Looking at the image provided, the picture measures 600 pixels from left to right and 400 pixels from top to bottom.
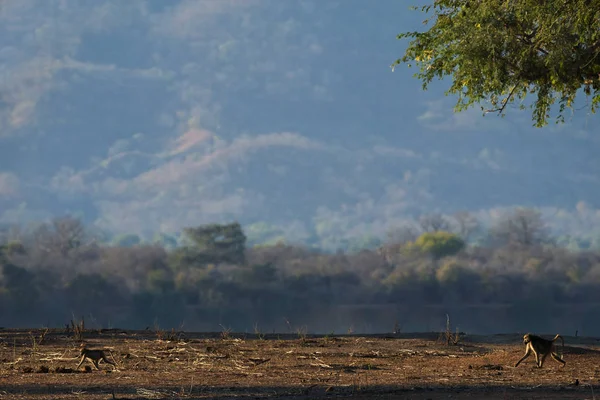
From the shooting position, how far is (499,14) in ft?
63.9

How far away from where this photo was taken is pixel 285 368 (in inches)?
683

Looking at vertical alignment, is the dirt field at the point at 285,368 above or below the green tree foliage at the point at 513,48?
below

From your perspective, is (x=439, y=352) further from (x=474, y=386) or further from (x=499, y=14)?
(x=499, y=14)

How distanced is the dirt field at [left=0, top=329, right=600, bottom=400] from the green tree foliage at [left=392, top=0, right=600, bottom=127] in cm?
703

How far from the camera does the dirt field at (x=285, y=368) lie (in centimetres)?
1357

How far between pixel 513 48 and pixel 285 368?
384 inches

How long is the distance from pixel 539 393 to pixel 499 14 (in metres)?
9.86

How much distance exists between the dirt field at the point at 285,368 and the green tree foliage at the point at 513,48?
7027mm

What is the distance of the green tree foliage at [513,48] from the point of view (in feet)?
61.7

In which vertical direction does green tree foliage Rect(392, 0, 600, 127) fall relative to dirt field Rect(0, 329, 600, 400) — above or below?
above

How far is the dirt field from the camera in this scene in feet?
44.5

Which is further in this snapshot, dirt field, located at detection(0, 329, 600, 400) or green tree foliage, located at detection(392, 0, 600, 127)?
green tree foliage, located at detection(392, 0, 600, 127)

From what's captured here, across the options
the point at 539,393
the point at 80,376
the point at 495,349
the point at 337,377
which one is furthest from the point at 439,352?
the point at 80,376

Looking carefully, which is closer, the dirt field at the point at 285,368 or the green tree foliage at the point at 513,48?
the dirt field at the point at 285,368
